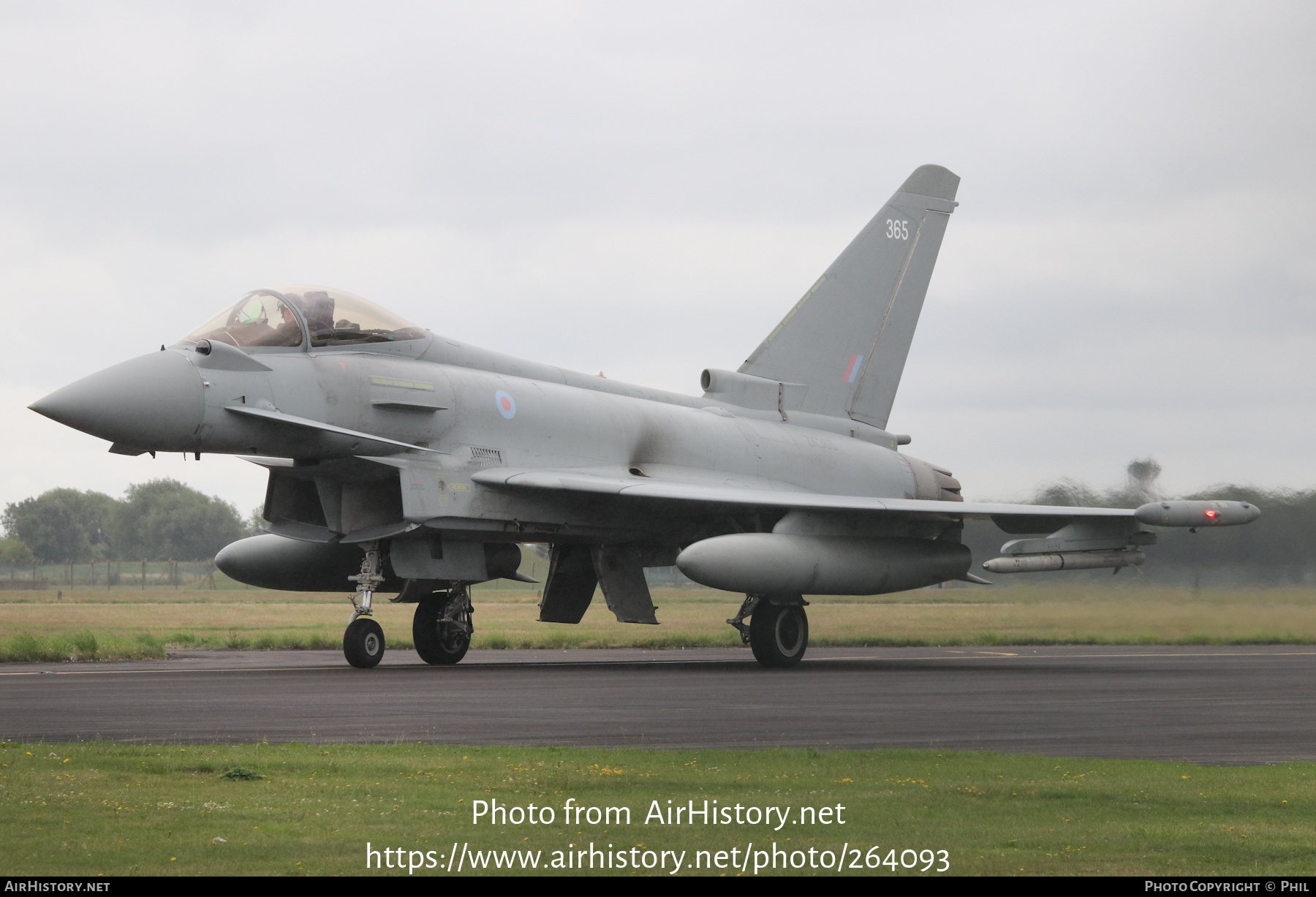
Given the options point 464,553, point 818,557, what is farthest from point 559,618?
point 818,557

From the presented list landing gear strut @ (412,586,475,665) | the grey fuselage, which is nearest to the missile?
the grey fuselage

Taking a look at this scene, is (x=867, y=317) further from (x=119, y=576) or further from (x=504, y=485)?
(x=119, y=576)

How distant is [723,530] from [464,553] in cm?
335

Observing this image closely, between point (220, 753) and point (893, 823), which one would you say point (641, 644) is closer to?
point (220, 753)

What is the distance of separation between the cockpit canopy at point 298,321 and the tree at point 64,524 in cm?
7318

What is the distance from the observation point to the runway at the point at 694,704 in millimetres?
8227

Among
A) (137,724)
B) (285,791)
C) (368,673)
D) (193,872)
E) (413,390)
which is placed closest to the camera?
(193,872)

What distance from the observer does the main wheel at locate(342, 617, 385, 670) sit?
14.3 m

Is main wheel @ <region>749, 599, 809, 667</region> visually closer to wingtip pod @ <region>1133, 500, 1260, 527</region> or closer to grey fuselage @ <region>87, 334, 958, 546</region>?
grey fuselage @ <region>87, 334, 958, 546</region>

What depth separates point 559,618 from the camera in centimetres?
1723

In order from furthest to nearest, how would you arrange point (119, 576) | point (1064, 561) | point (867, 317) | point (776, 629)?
1. point (119, 576)
2. point (867, 317)
3. point (1064, 561)
4. point (776, 629)

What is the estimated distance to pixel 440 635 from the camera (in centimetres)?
1594

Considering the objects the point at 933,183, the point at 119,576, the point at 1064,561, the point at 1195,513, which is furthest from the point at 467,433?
the point at 119,576

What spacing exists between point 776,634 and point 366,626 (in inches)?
184
